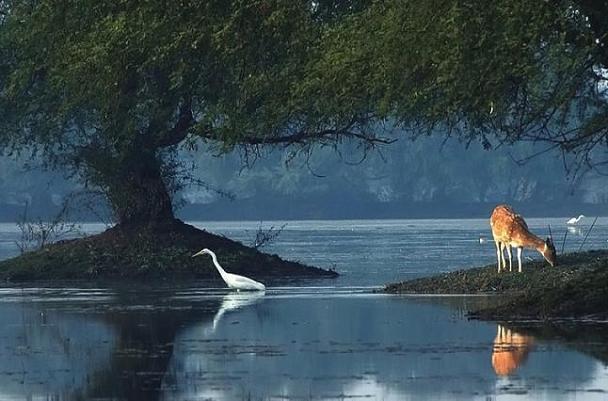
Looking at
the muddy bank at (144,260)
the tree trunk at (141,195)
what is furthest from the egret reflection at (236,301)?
the tree trunk at (141,195)

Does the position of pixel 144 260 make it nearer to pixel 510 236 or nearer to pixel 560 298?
pixel 510 236

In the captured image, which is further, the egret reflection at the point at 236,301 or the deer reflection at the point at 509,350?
the egret reflection at the point at 236,301

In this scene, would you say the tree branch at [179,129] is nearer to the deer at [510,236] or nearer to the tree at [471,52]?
the deer at [510,236]

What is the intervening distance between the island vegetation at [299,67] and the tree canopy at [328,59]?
0.10 ft

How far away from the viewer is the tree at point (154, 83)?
2794 cm

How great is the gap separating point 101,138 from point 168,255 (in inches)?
137

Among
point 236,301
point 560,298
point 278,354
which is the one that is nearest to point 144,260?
point 236,301

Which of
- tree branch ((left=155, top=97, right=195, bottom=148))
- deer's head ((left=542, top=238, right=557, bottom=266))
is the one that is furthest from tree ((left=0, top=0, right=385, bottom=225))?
deer's head ((left=542, top=238, right=557, bottom=266))

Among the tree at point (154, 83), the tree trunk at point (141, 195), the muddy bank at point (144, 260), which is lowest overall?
the muddy bank at point (144, 260)

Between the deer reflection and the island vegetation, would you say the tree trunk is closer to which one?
the island vegetation

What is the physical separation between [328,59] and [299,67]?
3183 mm

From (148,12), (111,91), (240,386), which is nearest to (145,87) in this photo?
(111,91)

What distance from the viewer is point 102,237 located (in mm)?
48219

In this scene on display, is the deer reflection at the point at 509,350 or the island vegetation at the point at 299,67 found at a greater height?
the island vegetation at the point at 299,67
